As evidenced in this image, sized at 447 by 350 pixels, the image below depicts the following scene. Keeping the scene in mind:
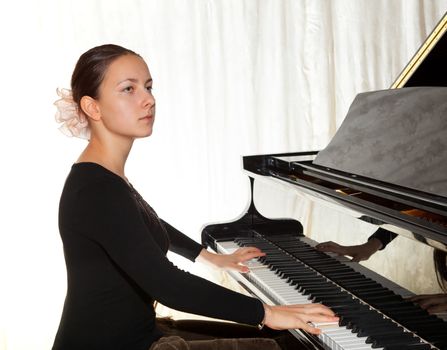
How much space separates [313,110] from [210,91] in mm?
697

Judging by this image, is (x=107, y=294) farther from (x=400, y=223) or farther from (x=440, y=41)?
(x=440, y=41)

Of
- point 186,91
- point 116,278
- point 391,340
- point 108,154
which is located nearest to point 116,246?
point 116,278

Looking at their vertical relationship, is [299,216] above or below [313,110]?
below

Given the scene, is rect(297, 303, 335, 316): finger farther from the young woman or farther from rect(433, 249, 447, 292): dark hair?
rect(433, 249, 447, 292): dark hair

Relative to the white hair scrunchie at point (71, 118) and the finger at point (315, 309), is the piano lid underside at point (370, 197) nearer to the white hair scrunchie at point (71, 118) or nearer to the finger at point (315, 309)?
the finger at point (315, 309)

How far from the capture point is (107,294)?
69.8 inches

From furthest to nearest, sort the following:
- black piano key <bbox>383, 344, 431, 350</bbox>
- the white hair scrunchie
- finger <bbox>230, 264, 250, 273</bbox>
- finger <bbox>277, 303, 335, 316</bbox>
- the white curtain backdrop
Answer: the white curtain backdrop, finger <bbox>230, 264, 250, 273</bbox>, the white hair scrunchie, finger <bbox>277, 303, 335, 316</bbox>, black piano key <bbox>383, 344, 431, 350</bbox>

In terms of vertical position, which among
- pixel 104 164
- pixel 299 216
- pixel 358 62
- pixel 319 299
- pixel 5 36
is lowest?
pixel 319 299

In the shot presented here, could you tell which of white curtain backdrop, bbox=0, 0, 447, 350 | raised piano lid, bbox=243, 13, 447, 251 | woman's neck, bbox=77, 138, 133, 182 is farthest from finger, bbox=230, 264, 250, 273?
white curtain backdrop, bbox=0, 0, 447, 350

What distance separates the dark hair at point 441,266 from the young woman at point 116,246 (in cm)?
28

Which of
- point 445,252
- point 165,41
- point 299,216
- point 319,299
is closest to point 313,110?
point 165,41

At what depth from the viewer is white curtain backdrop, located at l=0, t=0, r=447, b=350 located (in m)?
4.01

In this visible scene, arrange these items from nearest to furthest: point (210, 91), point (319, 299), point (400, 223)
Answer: point (400, 223) → point (319, 299) → point (210, 91)

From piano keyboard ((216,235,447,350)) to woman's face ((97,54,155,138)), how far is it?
0.63 m
